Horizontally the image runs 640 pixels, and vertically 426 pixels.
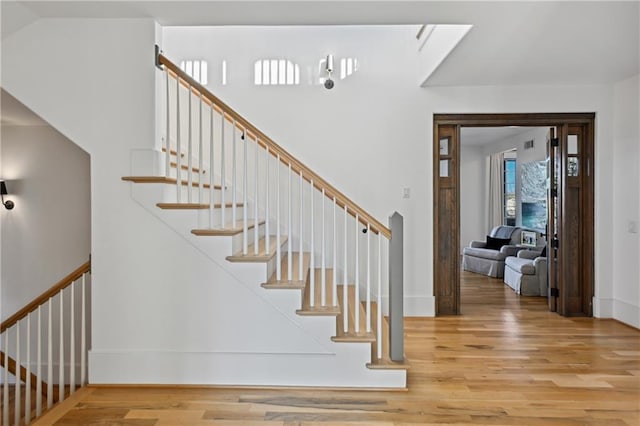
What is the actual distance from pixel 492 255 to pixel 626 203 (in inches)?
123

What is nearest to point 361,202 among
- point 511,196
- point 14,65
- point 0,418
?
point 14,65

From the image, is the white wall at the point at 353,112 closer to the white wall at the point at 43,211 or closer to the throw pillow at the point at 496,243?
the white wall at the point at 43,211

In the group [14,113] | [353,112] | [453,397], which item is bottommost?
[453,397]

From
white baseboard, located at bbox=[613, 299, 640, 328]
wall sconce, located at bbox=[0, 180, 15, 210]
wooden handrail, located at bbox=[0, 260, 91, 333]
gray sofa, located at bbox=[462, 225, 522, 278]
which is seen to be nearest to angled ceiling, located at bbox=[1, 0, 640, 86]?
wooden handrail, located at bbox=[0, 260, 91, 333]

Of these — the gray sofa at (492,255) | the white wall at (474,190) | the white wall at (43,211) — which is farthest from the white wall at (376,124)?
the white wall at (474,190)

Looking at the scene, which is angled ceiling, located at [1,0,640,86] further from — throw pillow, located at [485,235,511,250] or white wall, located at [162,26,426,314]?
throw pillow, located at [485,235,511,250]

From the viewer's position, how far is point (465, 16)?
9.29ft

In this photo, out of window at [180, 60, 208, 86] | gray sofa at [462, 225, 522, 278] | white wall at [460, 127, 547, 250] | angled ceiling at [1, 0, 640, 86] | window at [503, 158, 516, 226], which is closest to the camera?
angled ceiling at [1, 0, 640, 86]

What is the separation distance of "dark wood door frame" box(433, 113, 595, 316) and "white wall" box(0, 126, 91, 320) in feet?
12.7

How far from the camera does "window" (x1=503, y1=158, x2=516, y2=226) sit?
9.06 meters

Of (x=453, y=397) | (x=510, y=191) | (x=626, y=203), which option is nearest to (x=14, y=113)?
(x=453, y=397)

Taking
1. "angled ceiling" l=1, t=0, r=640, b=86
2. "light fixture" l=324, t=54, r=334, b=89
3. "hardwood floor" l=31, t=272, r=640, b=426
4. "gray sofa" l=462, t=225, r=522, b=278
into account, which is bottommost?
"hardwood floor" l=31, t=272, r=640, b=426

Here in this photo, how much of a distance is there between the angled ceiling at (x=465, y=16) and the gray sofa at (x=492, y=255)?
4.15 metres

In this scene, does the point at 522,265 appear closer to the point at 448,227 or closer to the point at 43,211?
the point at 448,227
